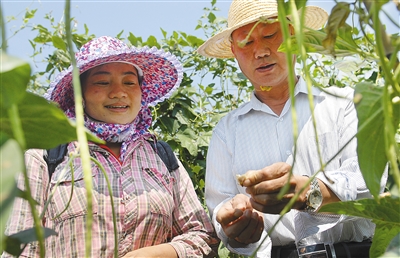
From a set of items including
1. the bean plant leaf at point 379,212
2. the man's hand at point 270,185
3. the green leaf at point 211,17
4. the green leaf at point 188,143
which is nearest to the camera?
the bean plant leaf at point 379,212

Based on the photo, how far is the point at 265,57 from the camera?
1511 millimetres

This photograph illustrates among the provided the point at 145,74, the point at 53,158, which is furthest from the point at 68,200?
the point at 145,74

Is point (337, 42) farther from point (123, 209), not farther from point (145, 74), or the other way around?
point (145, 74)

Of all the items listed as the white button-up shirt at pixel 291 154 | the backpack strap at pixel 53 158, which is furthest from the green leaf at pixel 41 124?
the backpack strap at pixel 53 158

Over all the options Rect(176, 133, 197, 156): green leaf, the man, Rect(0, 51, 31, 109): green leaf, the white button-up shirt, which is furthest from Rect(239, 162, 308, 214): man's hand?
Rect(176, 133, 197, 156): green leaf

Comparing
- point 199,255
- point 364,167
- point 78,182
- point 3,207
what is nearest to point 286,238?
point 199,255

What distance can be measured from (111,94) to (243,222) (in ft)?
2.06

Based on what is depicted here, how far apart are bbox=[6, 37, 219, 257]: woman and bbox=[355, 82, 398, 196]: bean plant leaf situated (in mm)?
1030

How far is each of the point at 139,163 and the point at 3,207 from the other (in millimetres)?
1385

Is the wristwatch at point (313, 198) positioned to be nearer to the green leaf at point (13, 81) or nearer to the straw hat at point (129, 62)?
the straw hat at point (129, 62)

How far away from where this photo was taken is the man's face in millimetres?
1506

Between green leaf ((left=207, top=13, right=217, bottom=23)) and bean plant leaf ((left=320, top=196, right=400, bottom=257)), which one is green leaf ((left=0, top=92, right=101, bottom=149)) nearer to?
bean plant leaf ((left=320, top=196, right=400, bottom=257))

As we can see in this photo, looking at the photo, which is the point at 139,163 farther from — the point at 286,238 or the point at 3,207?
the point at 3,207

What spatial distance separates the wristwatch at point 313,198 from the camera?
45.8 inches
